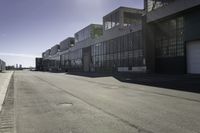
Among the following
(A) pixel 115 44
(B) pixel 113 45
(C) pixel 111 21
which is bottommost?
(B) pixel 113 45

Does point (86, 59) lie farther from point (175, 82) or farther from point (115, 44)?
point (175, 82)

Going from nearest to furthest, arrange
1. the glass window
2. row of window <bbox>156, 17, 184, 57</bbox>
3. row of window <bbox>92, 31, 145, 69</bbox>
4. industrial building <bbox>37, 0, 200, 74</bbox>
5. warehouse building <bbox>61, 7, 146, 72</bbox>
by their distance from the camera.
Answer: industrial building <bbox>37, 0, 200, 74</bbox>
row of window <bbox>156, 17, 184, 57</bbox>
row of window <bbox>92, 31, 145, 69</bbox>
warehouse building <bbox>61, 7, 146, 72</bbox>
the glass window

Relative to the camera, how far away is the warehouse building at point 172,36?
33.6 metres

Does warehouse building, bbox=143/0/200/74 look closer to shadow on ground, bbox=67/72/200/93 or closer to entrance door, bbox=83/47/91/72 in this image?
shadow on ground, bbox=67/72/200/93

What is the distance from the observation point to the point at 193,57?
34094mm

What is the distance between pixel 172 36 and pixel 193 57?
5791 millimetres

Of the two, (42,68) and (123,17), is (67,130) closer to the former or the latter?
(123,17)

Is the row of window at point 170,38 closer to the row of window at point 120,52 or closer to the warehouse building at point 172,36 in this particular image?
the warehouse building at point 172,36

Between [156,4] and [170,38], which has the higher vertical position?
[156,4]

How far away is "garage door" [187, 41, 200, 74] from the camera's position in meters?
33.2

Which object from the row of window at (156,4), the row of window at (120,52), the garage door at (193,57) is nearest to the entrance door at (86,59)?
the row of window at (120,52)

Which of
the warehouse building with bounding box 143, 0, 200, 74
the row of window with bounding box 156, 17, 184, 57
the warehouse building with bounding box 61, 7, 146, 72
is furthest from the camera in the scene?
the warehouse building with bounding box 61, 7, 146, 72

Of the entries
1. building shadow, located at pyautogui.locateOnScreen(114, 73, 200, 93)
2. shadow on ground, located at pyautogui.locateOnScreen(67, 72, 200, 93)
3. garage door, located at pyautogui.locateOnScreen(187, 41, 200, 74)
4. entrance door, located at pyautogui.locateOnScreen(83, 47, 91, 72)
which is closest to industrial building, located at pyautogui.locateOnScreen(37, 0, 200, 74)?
garage door, located at pyautogui.locateOnScreen(187, 41, 200, 74)

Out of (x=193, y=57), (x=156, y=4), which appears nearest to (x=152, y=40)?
(x=156, y=4)
